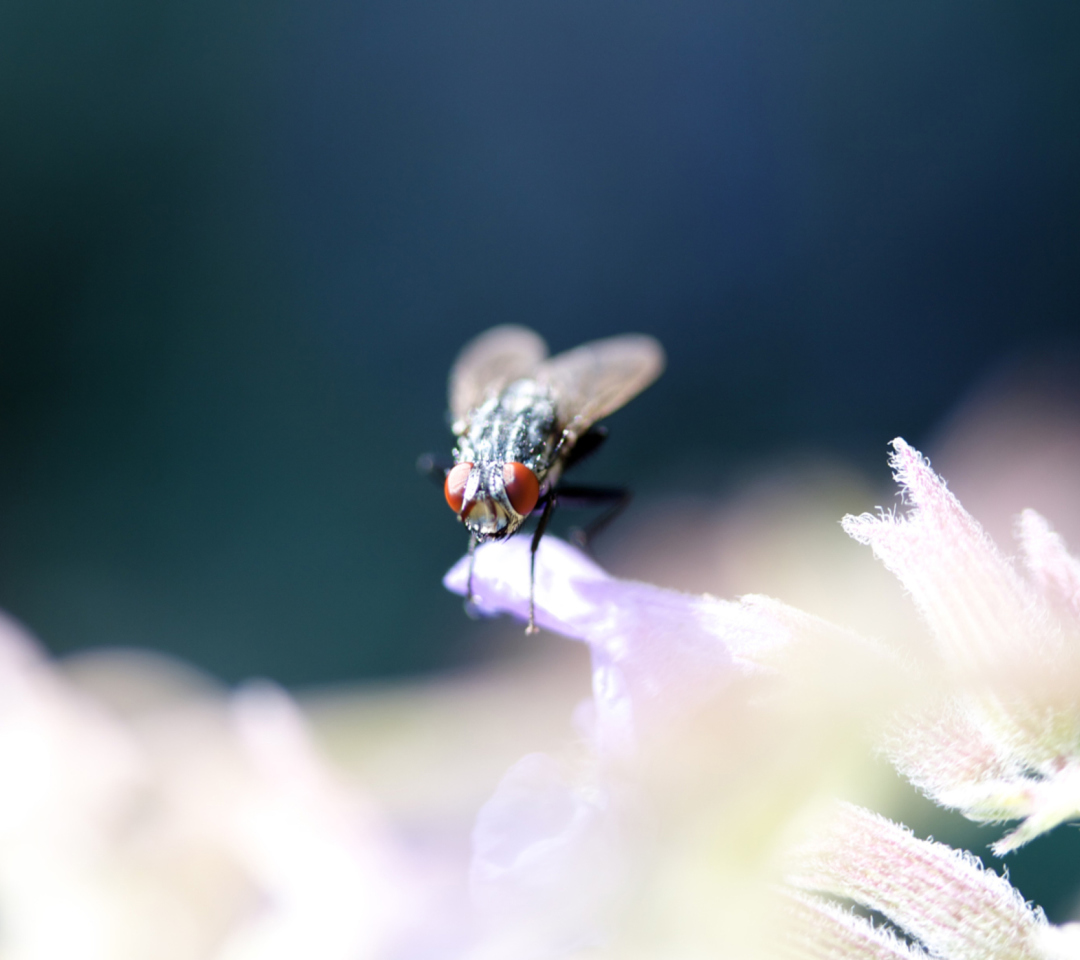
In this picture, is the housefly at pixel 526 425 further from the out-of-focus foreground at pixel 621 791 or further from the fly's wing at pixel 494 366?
the out-of-focus foreground at pixel 621 791

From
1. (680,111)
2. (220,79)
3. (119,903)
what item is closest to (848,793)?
(119,903)

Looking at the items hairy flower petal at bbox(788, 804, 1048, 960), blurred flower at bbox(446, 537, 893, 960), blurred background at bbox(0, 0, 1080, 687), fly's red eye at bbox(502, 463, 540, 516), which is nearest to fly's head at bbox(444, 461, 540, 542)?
fly's red eye at bbox(502, 463, 540, 516)

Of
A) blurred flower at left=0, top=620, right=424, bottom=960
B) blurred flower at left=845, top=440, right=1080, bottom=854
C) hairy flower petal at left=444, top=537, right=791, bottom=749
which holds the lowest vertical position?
blurred flower at left=845, top=440, right=1080, bottom=854

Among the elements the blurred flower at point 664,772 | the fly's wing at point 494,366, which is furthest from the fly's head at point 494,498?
the fly's wing at point 494,366

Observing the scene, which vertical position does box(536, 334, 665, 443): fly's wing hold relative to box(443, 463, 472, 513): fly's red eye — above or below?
above

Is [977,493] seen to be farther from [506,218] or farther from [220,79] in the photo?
[220,79]

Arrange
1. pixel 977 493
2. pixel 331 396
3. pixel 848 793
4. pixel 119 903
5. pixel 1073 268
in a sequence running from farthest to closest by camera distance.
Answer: pixel 331 396 < pixel 1073 268 < pixel 977 493 < pixel 119 903 < pixel 848 793

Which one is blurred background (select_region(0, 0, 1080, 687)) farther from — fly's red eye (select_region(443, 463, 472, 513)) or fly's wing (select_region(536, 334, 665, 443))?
fly's red eye (select_region(443, 463, 472, 513))
